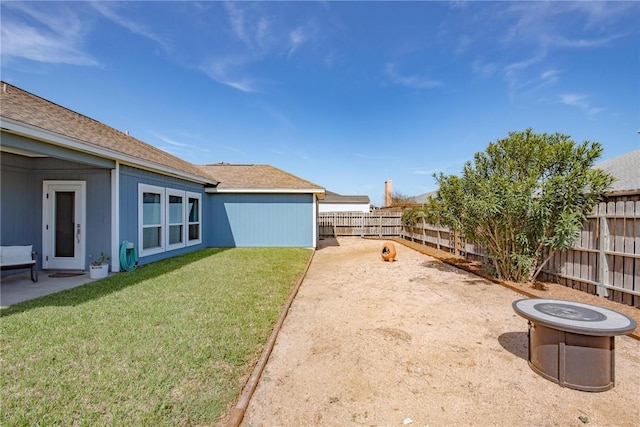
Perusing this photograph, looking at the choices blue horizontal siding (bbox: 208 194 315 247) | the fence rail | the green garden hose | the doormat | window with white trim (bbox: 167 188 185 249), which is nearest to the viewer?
the fence rail

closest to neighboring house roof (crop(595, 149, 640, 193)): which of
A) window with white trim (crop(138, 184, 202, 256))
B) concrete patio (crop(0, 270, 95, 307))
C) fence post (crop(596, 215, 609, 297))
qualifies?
fence post (crop(596, 215, 609, 297))

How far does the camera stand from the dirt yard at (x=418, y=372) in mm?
2232

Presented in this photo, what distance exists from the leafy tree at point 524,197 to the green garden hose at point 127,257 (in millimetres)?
8158

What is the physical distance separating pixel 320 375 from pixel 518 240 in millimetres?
5444

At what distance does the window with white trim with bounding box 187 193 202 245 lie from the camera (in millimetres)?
10672

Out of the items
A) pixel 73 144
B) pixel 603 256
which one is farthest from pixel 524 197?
pixel 73 144

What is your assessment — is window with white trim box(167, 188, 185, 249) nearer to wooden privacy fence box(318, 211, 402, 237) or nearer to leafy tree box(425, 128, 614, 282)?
leafy tree box(425, 128, 614, 282)

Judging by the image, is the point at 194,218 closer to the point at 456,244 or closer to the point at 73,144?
the point at 73,144

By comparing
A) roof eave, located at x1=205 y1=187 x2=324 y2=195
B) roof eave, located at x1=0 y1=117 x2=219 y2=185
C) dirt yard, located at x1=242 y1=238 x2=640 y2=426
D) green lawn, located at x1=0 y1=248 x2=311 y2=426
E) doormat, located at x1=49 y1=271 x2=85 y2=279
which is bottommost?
dirt yard, located at x1=242 y1=238 x2=640 y2=426

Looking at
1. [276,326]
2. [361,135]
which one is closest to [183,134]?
A: [361,135]

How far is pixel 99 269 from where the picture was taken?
258 inches

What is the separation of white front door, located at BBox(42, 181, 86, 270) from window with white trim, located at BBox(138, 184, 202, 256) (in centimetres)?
130

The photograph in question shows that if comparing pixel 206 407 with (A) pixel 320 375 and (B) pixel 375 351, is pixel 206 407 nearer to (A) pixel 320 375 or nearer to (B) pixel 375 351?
(A) pixel 320 375

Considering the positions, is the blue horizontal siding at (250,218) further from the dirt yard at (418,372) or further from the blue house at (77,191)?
the dirt yard at (418,372)
